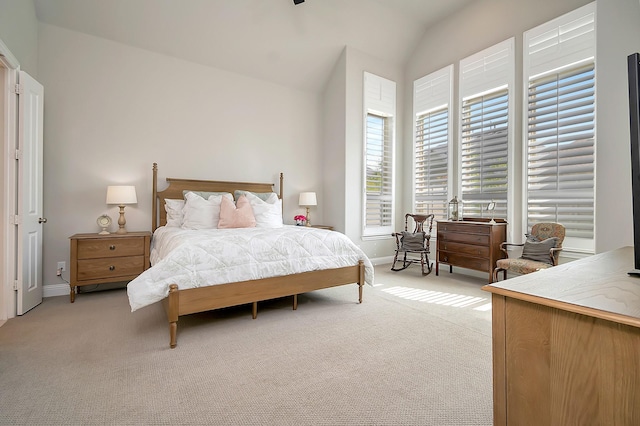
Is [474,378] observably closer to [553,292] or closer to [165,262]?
[553,292]

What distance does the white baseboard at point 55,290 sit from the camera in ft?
11.3

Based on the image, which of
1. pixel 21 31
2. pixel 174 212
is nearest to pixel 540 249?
pixel 174 212

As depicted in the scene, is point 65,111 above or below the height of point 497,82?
below

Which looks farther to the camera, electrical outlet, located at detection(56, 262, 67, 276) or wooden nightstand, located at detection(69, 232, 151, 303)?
electrical outlet, located at detection(56, 262, 67, 276)

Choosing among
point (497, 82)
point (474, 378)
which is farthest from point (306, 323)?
point (497, 82)

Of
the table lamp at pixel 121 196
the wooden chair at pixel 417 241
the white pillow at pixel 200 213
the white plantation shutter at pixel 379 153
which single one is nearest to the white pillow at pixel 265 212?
the white pillow at pixel 200 213

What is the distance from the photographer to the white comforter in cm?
227

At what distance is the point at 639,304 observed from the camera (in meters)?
0.74

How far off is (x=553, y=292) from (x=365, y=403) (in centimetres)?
112

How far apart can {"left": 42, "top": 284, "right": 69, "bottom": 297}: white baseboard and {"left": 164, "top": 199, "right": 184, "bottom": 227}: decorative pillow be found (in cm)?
131

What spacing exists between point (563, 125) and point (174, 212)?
475 cm

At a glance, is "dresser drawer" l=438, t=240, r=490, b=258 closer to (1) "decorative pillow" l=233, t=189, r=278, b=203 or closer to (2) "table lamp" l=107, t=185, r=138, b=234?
(1) "decorative pillow" l=233, t=189, r=278, b=203

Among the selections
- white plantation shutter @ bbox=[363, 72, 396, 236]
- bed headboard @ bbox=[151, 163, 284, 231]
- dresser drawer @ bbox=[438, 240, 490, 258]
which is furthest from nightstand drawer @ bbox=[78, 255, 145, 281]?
dresser drawer @ bbox=[438, 240, 490, 258]

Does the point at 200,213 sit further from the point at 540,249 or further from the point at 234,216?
the point at 540,249
